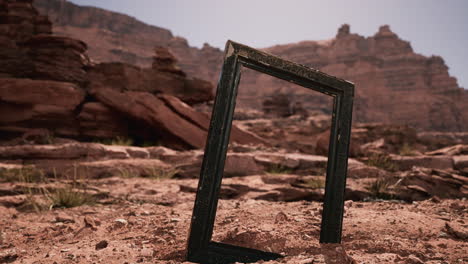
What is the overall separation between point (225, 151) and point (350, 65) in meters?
71.6

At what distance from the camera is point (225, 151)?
1.31m

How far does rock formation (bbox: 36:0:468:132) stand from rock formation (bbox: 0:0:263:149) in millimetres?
49305

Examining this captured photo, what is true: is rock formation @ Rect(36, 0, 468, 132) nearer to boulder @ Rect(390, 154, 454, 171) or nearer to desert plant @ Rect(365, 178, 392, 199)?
boulder @ Rect(390, 154, 454, 171)

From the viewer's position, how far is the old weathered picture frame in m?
1.25

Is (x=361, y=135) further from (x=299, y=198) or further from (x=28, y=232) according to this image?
(x=28, y=232)

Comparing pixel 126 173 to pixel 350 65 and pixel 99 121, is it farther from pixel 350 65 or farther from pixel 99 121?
pixel 350 65

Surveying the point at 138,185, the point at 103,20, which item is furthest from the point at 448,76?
the point at 103,20

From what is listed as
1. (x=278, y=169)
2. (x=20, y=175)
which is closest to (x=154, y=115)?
(x=20, y=175)

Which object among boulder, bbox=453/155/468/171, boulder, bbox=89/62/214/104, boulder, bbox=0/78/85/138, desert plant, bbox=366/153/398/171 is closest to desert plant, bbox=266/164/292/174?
desert plant, bbox=366/153/398/171

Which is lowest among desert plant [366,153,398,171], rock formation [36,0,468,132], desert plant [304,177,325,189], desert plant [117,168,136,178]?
desert plant [117,168,136,178]

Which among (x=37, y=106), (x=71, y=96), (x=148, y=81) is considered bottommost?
(x=37, y=106)

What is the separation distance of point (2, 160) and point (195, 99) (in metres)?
6.12

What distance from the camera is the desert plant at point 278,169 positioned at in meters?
5.05

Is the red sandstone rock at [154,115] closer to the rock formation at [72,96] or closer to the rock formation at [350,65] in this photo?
the rock formation at [72,96]
